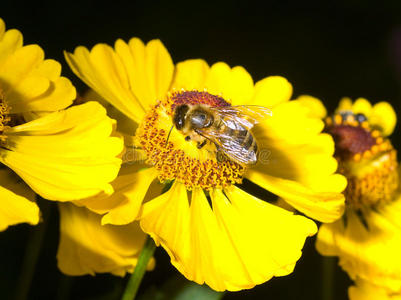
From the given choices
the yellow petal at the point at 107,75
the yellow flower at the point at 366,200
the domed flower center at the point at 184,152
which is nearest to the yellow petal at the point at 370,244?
the yellow flower at the point at 366,200

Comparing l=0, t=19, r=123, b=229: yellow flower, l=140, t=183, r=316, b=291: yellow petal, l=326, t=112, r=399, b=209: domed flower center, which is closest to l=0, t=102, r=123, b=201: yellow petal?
l=0, t=19, r=123, b=229: yellow flower

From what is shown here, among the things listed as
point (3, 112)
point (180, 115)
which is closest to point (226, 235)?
point (180, 115)

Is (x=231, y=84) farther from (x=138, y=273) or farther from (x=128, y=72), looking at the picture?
(x=138, y=273)

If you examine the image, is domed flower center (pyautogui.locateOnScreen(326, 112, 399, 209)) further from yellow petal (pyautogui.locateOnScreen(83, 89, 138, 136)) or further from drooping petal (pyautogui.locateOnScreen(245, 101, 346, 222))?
yellow petal (pyautogui.locateOnScreen(83, 89, 138, 136))

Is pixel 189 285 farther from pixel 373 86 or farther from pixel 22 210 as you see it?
pixel 373 86

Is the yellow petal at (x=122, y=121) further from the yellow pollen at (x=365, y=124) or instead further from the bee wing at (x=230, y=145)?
the yellow pollen at (x=365, y=124)
